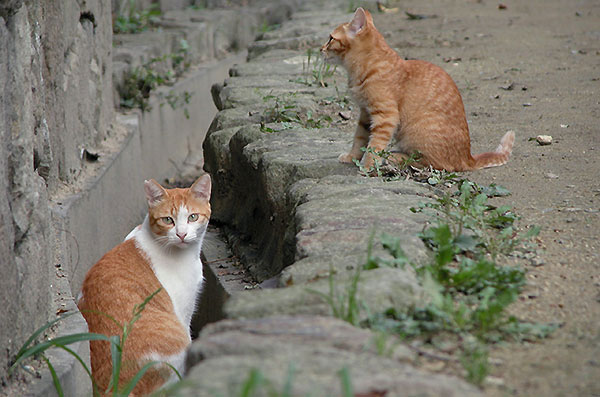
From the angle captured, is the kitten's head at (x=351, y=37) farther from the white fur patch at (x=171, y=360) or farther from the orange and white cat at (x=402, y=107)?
the white fur patch at (x=171, y=360)

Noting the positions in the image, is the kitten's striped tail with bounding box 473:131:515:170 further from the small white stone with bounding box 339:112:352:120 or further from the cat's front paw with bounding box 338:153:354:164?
the small white stone with bounding box 339:112:352:120

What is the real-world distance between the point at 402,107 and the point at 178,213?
115 cm

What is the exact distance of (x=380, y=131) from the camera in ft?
11.9

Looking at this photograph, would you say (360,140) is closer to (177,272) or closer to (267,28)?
(177,272)

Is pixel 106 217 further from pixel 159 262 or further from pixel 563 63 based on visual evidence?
pixel 563 63

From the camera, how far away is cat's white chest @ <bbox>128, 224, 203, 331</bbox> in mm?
3604

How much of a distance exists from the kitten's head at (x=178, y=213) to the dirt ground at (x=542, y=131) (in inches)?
50.6

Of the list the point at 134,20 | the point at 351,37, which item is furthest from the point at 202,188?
the point at 134,20

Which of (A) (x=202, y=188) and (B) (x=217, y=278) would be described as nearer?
(A) (x=202, y=188)

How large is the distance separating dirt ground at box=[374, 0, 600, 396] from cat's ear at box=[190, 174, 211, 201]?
1.25m

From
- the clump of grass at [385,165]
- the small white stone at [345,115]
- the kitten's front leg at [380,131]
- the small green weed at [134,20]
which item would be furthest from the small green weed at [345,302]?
the small green weed at [134,20]

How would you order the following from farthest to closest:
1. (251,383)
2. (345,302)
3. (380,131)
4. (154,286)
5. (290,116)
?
(290,116), (380,131), (154,286), (345,302), (251,383)

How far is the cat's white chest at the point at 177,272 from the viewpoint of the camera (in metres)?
3.60

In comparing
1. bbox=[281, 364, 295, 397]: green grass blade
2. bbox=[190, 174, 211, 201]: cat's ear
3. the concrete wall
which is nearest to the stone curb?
bbox=[281, 364, 295, 397]: green grass blade
